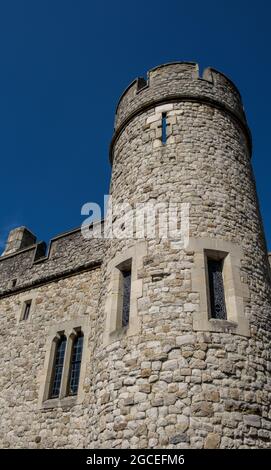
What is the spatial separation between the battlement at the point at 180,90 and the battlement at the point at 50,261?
316 centimetres

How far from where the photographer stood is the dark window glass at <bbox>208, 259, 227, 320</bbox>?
593cm

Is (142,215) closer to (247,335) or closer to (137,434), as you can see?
(247,335)

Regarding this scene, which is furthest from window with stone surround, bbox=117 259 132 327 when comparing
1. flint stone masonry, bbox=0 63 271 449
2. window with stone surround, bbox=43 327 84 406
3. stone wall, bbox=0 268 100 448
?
window with stone surround, bbox=43 327 84 406

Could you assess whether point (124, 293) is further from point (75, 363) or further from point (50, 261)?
point (50, 261)

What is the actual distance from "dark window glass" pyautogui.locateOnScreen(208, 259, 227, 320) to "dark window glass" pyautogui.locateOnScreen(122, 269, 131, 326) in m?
1.44

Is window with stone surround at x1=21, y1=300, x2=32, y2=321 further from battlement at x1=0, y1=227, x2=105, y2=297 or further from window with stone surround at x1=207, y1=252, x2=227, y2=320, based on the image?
window with stone surround at x1=207, y1=252, x2=227, y2=320

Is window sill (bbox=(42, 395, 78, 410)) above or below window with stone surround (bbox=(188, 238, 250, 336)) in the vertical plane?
below

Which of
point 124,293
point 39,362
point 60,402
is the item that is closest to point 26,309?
point 39,362

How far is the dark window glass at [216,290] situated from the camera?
5.93 metres

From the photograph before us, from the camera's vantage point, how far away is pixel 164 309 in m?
5.80

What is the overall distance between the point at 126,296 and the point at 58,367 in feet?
10.1

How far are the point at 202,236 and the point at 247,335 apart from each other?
1.75 meters

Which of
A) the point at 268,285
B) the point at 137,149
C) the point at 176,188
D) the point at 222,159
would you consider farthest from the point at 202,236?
the point at 137,149

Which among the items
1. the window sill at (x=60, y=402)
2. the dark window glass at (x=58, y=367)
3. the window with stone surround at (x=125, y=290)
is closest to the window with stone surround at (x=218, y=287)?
the window with stone surround at (x=125, y=290)
